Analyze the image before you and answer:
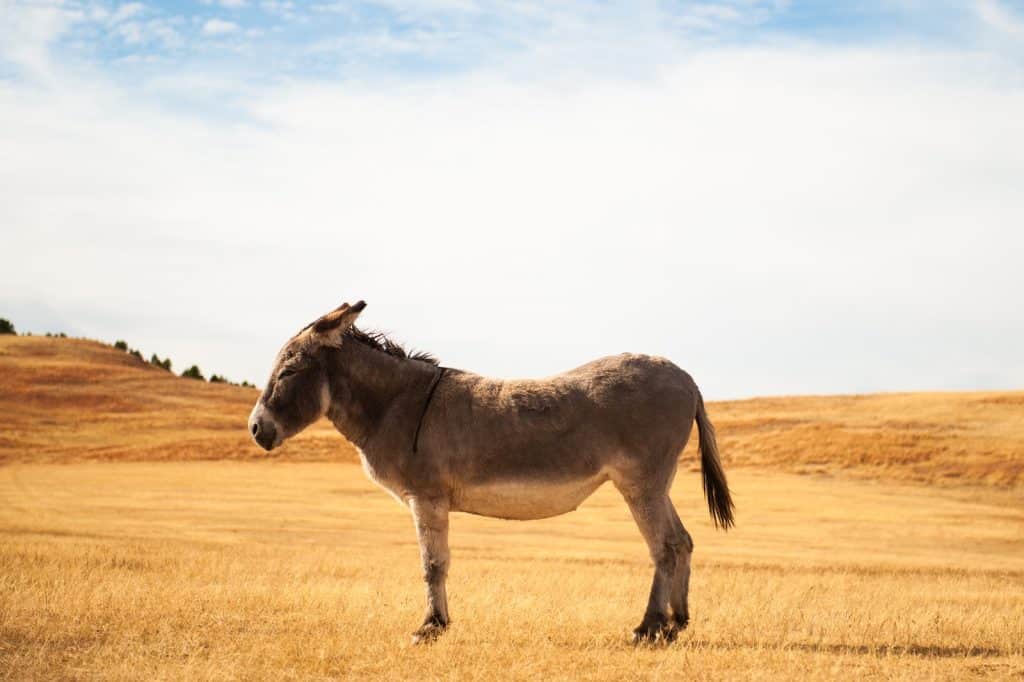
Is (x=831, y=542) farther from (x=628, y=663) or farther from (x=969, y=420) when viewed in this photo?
(x=969, y=420)

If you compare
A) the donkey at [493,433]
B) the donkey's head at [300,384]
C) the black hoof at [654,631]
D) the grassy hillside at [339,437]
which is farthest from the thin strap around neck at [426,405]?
the grassy hillside at [339,437]

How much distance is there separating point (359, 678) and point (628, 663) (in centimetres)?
240

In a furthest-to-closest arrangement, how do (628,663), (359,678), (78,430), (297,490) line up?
(78,430)
(297,490)
(628,663)
(359,678)

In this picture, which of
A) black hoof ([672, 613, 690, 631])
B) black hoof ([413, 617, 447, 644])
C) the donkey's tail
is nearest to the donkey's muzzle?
black hoof ([413, 617, 447, 644])

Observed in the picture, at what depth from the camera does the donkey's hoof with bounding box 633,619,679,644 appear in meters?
11.2

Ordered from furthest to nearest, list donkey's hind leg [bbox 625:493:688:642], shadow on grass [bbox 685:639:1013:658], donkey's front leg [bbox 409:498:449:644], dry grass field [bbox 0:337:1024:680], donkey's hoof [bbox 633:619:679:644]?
donkey's hind leg [bbox 625:493:688:642] < donkey's front leg [bbox 409:498:449:644] < donkey's hoof [bbox 633:619:679:644] < shadow on grass [bbox 685:639:1013:658] < dry grass field [bbox 0:337:1024:680]

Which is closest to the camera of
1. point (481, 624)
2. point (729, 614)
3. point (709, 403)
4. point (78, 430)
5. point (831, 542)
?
point (481, 624)

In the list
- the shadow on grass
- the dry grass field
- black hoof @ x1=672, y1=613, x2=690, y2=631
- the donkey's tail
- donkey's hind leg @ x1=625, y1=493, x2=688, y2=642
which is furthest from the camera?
the donkey's tail

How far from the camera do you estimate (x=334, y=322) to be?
38.2 feet

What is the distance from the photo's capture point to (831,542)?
3003 centimetres

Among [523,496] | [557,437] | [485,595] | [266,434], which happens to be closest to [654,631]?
[523,496]

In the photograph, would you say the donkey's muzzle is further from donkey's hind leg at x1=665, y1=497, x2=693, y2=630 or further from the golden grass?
donkey's hind leg at x1=665, y1=497, x2=693, y2=630

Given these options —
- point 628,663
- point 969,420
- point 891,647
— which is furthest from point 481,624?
point 969,420

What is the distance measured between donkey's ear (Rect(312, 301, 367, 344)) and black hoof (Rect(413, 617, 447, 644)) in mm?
3034
